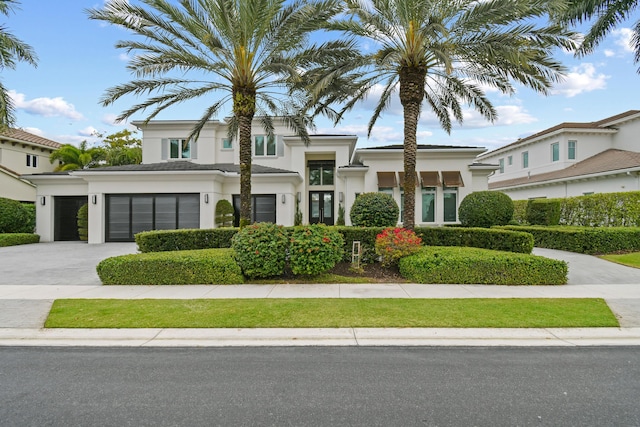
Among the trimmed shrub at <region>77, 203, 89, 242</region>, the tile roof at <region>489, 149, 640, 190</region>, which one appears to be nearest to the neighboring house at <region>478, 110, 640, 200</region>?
the tile roof at <region>489, 149, 640, 190</region>

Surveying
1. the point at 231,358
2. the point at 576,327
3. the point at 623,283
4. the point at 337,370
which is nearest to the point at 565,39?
the point at 623,283

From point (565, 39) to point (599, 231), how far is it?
→ 7.54 meters

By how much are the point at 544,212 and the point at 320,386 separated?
18410mm

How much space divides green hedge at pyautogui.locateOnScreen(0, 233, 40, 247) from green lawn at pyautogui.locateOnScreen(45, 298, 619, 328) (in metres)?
14.8

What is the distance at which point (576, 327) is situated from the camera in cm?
597

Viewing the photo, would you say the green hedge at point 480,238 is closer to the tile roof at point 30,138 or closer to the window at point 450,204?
the window at point 450,204

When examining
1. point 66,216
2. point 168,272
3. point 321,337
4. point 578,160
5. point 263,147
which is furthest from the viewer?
point 578,160

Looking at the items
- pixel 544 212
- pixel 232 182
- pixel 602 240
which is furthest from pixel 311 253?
pixel 544 212

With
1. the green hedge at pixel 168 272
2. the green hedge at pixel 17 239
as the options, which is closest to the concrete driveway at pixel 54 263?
the green hedge at pixel 17 239

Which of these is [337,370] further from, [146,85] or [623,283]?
[146,85]

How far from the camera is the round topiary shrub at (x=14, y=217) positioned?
1938cm

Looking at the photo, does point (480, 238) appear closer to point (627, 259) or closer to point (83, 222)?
point (627, 259)

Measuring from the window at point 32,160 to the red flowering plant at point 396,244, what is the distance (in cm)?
3230

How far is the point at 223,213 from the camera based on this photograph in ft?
62.1
